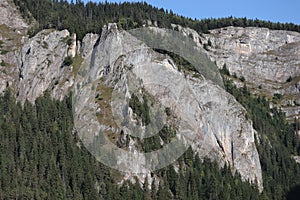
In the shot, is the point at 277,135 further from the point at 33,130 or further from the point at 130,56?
the point at 33,130

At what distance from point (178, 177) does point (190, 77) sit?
36.3 m

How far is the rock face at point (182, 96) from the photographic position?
158 meters

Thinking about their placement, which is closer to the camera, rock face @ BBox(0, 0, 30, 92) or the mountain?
the mountain

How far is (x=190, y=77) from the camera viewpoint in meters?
172

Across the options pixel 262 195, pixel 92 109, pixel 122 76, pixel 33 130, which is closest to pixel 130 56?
pixel 122 76

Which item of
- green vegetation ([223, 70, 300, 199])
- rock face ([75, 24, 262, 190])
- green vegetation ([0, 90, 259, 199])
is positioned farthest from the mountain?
green vegetation ([0, 90, 259, 199])

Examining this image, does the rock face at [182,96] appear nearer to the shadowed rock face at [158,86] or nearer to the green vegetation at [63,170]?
the shadowed rock face at [158,86]

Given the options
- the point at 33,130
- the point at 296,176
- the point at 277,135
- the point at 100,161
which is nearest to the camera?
the point at 100,161

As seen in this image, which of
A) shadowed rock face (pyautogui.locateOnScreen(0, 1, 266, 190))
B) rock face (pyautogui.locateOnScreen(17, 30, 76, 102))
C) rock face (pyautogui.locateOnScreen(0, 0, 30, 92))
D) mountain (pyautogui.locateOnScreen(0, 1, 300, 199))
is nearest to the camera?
mountain (pyautogui.locateOnScreen(0, 1, 300, 199))

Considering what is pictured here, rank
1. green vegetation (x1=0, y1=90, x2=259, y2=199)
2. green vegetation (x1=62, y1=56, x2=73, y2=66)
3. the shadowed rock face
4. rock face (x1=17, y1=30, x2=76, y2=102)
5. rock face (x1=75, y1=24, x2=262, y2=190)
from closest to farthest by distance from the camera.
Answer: green vegetation (x1=0, y1=90, x2=259, y2=199) < rock face (x1=75, y1=24, x2=262, y2=190) < the shadowed rock face < rock face (x1=17, y1=30, x2=76, y2=102) < green vegetation (x1=62, y1=56, x2=73, y2=66)

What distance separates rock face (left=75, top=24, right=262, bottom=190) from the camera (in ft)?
518

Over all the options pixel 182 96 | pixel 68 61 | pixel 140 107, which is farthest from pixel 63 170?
pixel 68 61

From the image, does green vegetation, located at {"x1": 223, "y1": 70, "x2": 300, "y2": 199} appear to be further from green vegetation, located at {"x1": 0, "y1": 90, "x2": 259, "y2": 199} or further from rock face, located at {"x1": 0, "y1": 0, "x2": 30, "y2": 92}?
rock face, located at {"x1": 0, "y1": 0, "x2": 30, "y2": 92}

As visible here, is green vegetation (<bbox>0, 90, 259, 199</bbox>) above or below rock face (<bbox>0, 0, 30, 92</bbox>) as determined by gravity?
below
